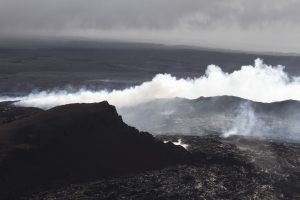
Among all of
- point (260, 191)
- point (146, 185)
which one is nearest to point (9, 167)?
point (146, 185)

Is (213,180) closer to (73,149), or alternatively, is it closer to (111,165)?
(111,165)

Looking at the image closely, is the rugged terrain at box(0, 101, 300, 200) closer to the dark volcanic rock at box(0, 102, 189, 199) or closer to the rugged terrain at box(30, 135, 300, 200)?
the dark volcanic rock at box(0, 102, 189, 199)

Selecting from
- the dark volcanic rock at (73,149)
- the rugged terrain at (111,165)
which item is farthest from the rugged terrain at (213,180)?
the dark volcanic rock at (73,149)

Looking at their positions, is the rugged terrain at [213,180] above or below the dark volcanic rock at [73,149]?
below

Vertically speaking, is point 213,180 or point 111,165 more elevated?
point 111,165

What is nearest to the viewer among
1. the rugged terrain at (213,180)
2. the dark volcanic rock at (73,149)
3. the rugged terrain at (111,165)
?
the rugged terrain at (213,180)

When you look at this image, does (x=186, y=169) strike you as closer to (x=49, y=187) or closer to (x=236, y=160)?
(x=236, y=160)

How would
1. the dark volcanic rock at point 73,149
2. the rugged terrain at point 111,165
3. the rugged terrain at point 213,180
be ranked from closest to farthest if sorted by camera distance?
the rugged terrain at point 213,180, the rugged terrain at point 111,165, the dark volcanic rock at point 73,149

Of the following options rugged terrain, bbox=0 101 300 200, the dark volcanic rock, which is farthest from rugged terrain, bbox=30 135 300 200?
the dark volcanic rock

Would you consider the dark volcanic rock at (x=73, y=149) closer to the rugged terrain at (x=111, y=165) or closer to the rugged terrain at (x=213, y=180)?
the rugged terrain at (x=111, y=165)

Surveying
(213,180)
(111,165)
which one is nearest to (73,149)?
(111,165)
